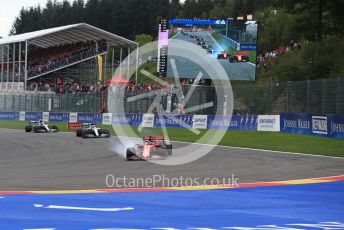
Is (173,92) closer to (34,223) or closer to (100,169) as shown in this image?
(100,169)

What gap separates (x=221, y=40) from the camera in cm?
4284

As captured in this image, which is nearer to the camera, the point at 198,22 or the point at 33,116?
the point at 198,22

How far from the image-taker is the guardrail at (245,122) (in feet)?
94.0

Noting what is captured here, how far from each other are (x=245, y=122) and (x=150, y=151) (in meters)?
18.0

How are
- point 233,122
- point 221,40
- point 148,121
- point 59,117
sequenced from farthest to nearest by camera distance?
1. point 59,117
2. point 148,121
3. point 221,40
4. point 233,122

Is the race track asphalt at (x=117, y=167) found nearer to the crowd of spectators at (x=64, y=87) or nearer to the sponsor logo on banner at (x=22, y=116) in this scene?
the crowd of spectators at (x=64, y=87)

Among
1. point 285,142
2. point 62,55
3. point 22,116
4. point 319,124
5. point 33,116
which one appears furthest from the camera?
point 62,55

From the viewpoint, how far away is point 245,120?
121 ft

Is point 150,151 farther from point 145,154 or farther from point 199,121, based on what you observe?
point 199,121

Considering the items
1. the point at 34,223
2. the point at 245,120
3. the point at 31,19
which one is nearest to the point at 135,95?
the point at 245,120

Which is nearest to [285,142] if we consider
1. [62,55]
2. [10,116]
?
[10,116]

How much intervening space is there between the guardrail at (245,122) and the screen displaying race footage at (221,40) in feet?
11.2

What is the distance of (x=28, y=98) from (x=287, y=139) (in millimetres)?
39193

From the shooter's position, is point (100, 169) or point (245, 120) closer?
point (100, 169)
